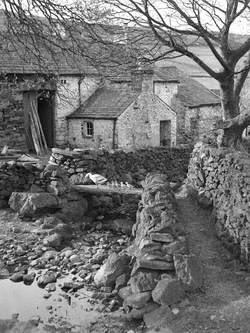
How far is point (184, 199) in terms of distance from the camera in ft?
40.8

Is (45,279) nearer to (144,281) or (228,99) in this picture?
(144,281)

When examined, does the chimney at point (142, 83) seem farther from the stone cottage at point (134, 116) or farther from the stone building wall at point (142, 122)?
the stone building wall at point (142, 122)

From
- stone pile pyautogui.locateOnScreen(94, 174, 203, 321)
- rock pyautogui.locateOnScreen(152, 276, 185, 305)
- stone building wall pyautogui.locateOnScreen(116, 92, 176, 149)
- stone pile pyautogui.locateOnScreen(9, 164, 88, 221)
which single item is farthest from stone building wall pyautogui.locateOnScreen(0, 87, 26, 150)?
rock pyautogui.locateOnScreen(152, 276, 185, 305)

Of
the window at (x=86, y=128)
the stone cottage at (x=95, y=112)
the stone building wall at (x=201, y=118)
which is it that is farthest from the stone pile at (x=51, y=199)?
the stone building wall at (x=201, y=118)

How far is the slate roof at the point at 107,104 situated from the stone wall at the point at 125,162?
3.08m

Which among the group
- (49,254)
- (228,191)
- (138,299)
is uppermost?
(228,191)

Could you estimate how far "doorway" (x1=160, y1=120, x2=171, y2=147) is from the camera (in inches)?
942

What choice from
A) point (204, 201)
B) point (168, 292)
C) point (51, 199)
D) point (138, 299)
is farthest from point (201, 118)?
point (168, 292)

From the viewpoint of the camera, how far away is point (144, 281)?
25.4 ft

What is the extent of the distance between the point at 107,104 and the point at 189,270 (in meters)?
15.3

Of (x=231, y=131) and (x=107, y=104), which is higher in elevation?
(x=107, y=104)

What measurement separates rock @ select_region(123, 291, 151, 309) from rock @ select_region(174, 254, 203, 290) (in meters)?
0.61

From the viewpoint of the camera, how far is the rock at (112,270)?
8.81m

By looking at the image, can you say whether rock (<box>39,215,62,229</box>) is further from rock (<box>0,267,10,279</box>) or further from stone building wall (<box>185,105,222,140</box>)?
stone building wall (<box>185,105,222,140</box>)
